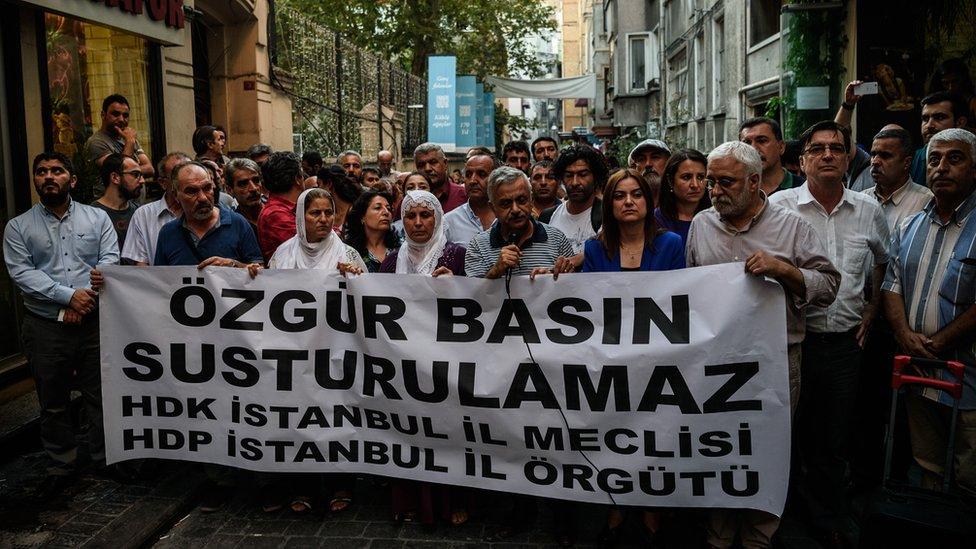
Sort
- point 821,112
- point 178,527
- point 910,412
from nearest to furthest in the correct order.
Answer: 1. point 910,412
2. point 178,527
3. point 821,112

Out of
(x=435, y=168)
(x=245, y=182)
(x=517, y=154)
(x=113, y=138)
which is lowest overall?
(x=245, y=182)

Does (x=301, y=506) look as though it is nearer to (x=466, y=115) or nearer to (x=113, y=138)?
(x=113, y=138)

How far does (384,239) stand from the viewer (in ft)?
19.7

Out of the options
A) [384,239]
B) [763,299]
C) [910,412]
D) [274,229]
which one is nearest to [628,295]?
[763,299]

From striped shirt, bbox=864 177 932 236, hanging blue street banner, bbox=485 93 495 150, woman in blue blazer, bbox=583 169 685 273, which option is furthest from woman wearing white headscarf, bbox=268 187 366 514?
hanging blue street banner, bbox=485 93 495 150

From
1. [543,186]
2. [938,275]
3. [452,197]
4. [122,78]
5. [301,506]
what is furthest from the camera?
[122,78]

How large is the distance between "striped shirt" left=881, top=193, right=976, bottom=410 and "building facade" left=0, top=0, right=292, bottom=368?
21.8 ft

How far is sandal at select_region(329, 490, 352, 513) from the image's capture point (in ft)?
16.7

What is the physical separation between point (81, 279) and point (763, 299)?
434 cm

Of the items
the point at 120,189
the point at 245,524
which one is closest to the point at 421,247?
the point at 245,524

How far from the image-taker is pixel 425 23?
1195 inches

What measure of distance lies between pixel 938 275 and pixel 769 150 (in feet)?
4.94

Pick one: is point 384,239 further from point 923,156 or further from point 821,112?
point 821,112

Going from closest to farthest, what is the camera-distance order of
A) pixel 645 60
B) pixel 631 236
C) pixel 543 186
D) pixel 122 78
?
pixel 631 236 < pixel 543 186 < pixel 122 78 < pixel 645 60
